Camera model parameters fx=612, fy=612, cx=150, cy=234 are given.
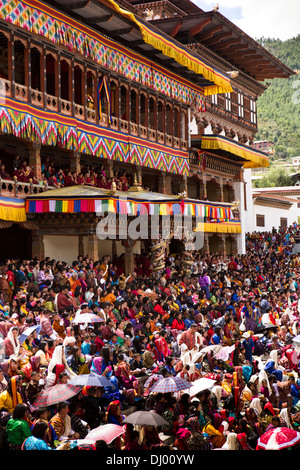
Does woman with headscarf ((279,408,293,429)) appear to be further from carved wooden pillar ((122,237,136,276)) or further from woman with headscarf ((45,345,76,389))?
carved wooden pillar ((122,237,136,276))

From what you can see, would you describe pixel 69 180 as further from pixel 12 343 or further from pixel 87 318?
pixel 12 343

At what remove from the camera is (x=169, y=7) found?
33.8 meters

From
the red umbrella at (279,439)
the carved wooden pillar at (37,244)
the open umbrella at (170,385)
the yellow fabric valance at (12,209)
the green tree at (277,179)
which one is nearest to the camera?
the red umbrella at (279,439)

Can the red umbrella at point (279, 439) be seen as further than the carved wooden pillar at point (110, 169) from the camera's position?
No

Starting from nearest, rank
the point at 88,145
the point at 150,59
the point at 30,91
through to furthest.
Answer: the point at 30,91 < the point at 88,145 < the point at 150,59

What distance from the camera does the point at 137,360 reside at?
10953 mm

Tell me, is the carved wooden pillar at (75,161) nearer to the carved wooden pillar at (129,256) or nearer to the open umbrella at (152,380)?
the carved wooden pillar at (129,256)

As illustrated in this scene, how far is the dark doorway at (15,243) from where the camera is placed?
72.0 ft

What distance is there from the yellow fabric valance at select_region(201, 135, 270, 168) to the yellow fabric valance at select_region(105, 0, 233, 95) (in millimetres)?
2687

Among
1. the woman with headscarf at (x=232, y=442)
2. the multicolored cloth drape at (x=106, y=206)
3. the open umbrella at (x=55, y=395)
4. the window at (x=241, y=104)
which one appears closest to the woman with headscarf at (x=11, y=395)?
the open umbrella at (x=55, y=395)

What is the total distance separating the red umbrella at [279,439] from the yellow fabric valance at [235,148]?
83.0 feet

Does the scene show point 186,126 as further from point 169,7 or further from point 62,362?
point 62,362

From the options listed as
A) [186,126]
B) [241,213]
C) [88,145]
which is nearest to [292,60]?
[241,213]

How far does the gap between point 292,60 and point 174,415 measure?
71.1 metres
